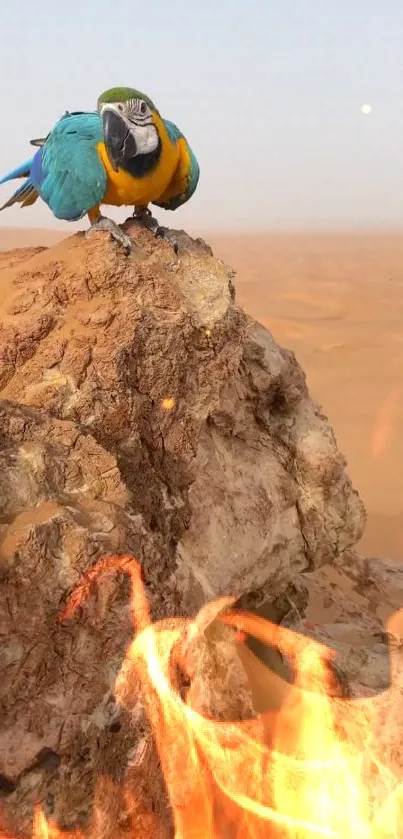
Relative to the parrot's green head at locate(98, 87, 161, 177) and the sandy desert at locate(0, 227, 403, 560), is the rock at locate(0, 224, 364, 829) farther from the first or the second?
the sandy desert at locate(0, 227, 403, 560)

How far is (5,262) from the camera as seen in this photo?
2.24 metres

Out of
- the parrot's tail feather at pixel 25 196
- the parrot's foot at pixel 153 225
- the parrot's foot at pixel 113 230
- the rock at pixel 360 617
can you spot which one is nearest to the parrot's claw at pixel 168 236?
the parrot's foot at pixel 153 225

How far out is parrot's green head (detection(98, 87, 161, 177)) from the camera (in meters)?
2.01

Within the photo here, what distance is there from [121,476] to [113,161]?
3.94 ft

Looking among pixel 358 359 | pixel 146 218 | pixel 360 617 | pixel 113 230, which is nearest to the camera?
pixel 113 230

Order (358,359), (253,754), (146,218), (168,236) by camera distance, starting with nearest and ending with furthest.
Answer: (253,754)
(168,236)
(146,218)
(358,359)

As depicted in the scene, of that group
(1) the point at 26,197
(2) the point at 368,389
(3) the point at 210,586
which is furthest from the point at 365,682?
(2) the point at 368,389

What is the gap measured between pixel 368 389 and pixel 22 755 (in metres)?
6.20

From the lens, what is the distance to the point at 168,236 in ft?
6.93

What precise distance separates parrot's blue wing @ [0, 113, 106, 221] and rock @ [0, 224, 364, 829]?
213 millimetres

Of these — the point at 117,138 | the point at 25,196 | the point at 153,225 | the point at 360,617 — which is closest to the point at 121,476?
the point at 153,225

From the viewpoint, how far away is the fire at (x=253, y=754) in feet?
4.63

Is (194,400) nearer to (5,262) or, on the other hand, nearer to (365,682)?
(5,262)

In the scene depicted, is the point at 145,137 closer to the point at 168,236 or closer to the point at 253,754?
the point at 168,236
